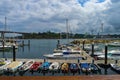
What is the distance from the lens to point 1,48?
344 ft

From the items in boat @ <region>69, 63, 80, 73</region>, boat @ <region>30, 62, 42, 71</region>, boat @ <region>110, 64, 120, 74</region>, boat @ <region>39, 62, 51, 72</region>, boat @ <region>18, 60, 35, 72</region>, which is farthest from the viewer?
boat @ <region>110, 64, 120, 74</region>

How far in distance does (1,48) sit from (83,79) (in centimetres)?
7820

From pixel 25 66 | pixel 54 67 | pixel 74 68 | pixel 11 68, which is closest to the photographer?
pixel 11 68

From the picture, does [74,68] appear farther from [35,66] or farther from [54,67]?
[35,66]

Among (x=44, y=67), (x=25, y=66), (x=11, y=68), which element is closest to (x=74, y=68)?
(x=44, y=67)

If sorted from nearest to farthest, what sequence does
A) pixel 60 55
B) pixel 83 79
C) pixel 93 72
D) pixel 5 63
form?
pixel 83 79 → pixel 93 72 → pixel 5 63 → pixel 60 55

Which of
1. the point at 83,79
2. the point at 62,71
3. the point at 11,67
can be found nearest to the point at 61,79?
the point at 83,79

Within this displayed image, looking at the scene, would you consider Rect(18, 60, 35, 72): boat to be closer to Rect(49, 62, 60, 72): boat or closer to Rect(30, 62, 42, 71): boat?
Rect(30, 62, 42, 71): boat

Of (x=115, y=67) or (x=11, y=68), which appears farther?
(x=115, y=67)

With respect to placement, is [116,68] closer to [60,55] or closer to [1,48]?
[60,55]

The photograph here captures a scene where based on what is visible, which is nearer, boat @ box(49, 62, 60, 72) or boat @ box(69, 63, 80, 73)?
boat @ box(69, 63, 80, 73)

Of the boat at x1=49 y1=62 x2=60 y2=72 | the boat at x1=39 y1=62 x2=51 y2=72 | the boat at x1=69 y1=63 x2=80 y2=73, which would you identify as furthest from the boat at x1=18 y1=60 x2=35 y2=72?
the boat at x1=69 y1=63 x2=80 y2=73

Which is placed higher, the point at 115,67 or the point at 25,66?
the point at 25,66

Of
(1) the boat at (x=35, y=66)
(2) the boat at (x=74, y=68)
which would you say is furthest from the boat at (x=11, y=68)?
(2) the boat at (x=74, y=68)
